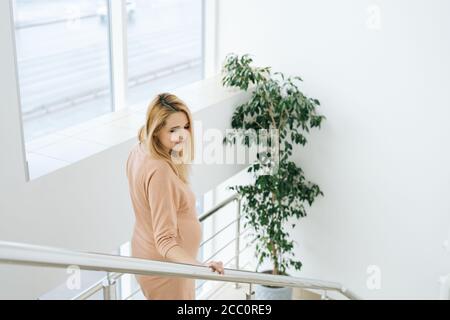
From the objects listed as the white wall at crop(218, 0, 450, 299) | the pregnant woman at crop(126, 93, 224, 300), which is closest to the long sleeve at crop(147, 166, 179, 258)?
the pregnant woman at crop(126, 93, 224, 300)

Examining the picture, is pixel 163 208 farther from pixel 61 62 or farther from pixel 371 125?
pixel 371 125

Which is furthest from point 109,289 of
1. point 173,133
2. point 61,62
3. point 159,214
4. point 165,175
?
point 61,62

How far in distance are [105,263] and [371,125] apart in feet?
12.4

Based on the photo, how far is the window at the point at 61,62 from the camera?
12.6 ft

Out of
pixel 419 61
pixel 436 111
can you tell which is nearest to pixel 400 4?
pixel 419 61

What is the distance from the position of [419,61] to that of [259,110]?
4.24ft

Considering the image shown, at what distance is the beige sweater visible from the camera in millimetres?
2654

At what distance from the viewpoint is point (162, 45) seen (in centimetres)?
505

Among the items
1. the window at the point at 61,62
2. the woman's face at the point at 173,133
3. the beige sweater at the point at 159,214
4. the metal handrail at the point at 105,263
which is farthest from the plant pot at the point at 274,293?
the woman's face at the point at 173,133

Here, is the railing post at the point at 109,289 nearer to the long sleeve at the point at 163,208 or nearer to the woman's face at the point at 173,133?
the long sleeve at the point at 163,208

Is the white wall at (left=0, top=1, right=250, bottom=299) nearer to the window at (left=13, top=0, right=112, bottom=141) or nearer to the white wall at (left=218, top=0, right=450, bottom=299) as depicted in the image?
the window at (left=13, top=0, right=112, bottom=141)

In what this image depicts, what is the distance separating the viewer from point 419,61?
4.50 metres

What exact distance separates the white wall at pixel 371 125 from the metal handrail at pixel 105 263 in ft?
8.33

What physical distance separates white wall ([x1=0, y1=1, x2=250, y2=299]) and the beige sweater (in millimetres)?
745
